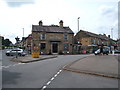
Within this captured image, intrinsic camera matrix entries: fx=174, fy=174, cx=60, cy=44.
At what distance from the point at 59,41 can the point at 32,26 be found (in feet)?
28.3

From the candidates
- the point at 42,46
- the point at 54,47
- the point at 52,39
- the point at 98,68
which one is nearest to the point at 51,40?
the point at 52,39

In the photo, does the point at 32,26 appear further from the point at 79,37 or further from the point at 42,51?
the point at 79,37

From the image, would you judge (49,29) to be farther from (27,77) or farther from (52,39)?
(27,77)

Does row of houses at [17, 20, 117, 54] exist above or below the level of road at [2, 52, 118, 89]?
above

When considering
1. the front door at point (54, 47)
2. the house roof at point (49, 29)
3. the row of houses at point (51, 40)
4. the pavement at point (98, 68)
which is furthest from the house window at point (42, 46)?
the pavement at point (98, 68)

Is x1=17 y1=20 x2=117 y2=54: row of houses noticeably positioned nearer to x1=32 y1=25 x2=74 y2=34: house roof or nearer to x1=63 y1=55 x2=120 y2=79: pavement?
x1=32 y1=25 x2=74 y2=34: house roof

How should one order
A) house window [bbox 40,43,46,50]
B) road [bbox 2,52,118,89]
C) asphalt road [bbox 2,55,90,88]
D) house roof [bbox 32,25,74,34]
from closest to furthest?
1. road [bbox 2,52,118,89]
2. asphalt road [bbox 2,55,90,88]
3. house window [bbox 40,43,46,50]
4. house roof [bbox 32,25,74,34]

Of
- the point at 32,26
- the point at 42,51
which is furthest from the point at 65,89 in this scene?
the point at 32,26

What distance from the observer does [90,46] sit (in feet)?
210

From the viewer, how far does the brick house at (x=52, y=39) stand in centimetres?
4606

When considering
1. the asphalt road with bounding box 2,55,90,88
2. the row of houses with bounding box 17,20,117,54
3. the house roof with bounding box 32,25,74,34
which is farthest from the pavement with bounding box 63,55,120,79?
the house roof with bounding box 32,25,74,34

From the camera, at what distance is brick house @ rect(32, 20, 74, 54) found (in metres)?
46.1

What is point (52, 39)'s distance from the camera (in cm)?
4784

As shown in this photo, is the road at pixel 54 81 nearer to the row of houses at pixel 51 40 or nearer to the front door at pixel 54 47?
the row of houses at pixel 51 40
